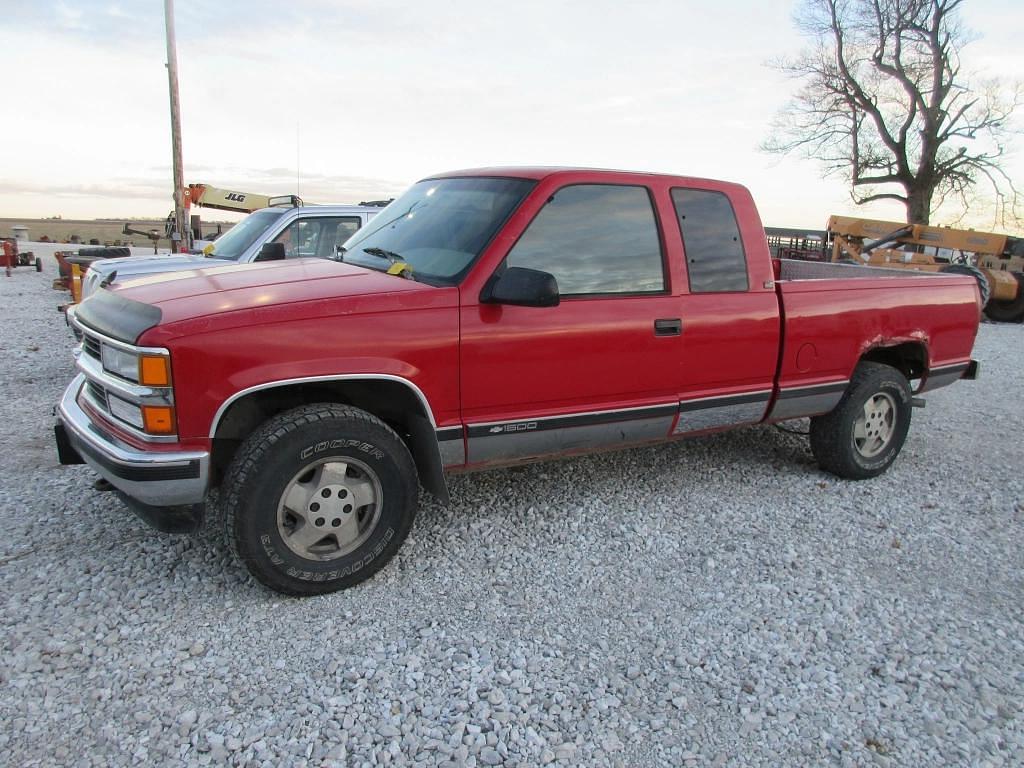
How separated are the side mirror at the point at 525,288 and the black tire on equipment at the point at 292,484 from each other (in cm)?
82

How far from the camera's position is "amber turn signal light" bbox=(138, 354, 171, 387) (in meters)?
2.97

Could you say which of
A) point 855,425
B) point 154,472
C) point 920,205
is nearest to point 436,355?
point 154,472

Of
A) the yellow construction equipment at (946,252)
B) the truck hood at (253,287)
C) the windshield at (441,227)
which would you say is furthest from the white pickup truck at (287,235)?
the yellow construction equipment at (946,252)

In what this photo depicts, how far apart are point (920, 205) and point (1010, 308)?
12819mm

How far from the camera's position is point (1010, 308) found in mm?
16453

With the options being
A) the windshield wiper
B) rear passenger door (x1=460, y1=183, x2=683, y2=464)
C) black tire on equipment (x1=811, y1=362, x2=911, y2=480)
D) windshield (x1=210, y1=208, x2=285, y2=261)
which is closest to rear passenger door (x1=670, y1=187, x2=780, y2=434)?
rear passenger door (x1=460, y1=183, x2=683, y2=464)

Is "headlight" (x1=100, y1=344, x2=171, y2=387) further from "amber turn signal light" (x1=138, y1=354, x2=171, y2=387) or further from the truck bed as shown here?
the truck bed

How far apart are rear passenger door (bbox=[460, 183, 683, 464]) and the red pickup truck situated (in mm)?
11

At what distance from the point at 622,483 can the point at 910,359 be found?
7.92 ft

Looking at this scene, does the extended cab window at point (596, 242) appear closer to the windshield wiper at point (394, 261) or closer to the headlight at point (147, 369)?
the windshield wiper at point (394, 261)

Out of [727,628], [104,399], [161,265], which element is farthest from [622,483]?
[161,265]

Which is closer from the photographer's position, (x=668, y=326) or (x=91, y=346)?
(x=91, y=346)

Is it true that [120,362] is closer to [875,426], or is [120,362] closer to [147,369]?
[147,369]

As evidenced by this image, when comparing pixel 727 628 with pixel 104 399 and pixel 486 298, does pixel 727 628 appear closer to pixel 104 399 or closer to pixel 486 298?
pixel 486 298
